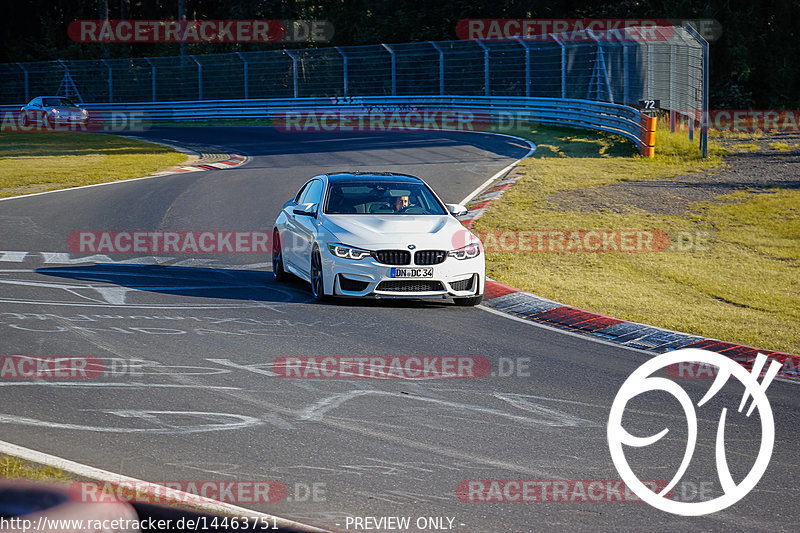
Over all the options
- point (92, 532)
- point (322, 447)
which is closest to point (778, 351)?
point (322, 447)

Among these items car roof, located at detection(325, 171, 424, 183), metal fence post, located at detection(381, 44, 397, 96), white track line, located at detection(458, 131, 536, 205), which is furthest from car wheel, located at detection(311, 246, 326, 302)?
metal fence post, located at detection(381, 44, 397, 96)

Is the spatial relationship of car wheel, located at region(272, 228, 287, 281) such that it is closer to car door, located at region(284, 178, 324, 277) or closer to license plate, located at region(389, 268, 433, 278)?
car door, located at region(284, 178, 324, 277)

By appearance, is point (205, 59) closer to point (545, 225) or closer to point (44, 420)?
point (545, 225)

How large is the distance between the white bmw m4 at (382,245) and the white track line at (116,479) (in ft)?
18.1

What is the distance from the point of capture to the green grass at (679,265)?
38.6 feet

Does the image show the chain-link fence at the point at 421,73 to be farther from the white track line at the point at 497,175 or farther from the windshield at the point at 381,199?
the windshield at the point at 381,199

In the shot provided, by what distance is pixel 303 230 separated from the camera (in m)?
12.4

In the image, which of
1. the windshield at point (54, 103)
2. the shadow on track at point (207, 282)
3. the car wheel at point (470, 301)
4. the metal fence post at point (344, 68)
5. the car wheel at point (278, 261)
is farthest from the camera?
the metal fence post at point (344, 68)

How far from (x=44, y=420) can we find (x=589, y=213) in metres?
13.5

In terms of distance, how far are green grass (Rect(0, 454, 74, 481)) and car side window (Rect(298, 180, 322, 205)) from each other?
7.32m

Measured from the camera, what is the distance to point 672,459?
6465 mm

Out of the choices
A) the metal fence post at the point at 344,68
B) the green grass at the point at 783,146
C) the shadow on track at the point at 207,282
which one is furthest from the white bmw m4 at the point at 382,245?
the metal fence post at the point at 344,68

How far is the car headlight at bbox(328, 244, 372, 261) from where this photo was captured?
1128cm

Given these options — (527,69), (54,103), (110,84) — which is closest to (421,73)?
(527,69)
